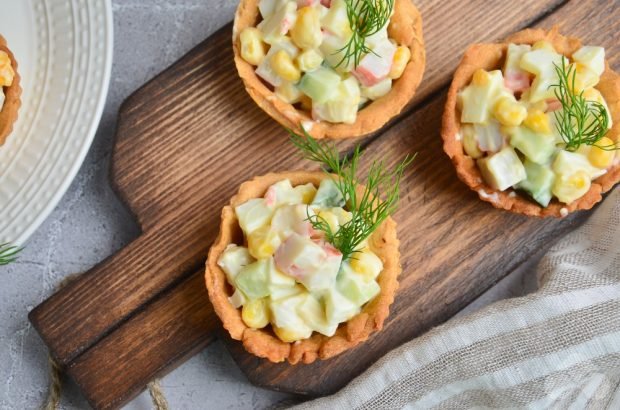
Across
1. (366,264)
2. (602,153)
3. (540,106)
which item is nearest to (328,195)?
(366,264)

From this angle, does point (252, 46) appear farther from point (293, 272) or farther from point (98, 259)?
point (98, 259)

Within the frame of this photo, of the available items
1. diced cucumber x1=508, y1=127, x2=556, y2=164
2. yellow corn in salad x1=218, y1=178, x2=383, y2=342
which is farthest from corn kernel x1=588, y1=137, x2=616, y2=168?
yellow corn in salad x1=218, y1=178, x2=383, y2=342

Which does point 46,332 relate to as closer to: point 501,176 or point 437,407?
point 437,407

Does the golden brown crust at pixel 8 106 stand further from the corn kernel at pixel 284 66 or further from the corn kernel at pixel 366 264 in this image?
the corn kernel at pixel 366 264

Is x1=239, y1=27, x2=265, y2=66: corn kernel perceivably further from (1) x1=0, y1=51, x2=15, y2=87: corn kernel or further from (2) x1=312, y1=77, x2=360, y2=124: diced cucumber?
(1) x1=0, y1=51, x2=15, y2=87: corn kernel

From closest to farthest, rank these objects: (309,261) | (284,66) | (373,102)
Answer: (309,261)
(284,66)
(373,102)
